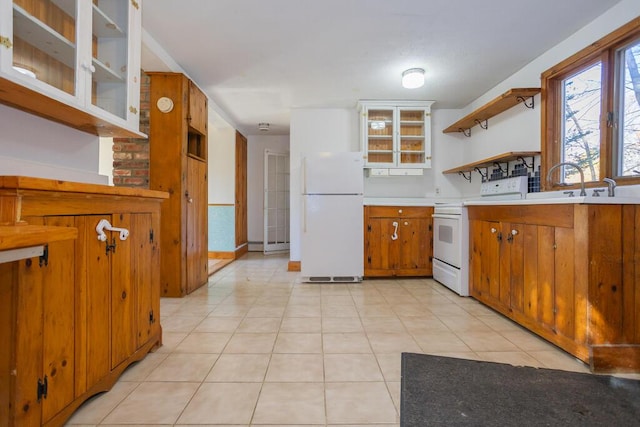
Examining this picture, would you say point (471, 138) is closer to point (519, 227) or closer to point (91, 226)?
point (519, 227)

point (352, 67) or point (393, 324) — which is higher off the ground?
point (352, 67)

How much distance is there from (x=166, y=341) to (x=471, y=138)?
396 cm

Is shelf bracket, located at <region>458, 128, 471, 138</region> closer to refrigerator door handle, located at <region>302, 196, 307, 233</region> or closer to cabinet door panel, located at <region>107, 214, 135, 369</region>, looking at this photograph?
refrigerator door handle, located at <region>302, 196, 307, 233</region>

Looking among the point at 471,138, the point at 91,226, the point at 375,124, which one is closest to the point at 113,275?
the point at 91,226

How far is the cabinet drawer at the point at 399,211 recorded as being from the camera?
3.73 meters

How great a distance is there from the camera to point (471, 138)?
4.03 m

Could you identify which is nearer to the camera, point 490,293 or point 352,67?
point 490,293

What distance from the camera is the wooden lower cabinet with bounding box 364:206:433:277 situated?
12.3 ft

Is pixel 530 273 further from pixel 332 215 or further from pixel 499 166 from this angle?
pixel 332 215

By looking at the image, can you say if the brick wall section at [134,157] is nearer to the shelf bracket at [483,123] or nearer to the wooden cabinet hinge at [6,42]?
the wooden cabinet hinge at [6,42]

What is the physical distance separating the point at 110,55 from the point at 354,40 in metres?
1.73

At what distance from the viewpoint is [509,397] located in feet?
4.61

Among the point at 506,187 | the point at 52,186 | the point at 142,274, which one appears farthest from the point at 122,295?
the point at 506,187

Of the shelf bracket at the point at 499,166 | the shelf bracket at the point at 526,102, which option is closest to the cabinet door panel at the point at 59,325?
the shelf bracket at the point at 526,102
